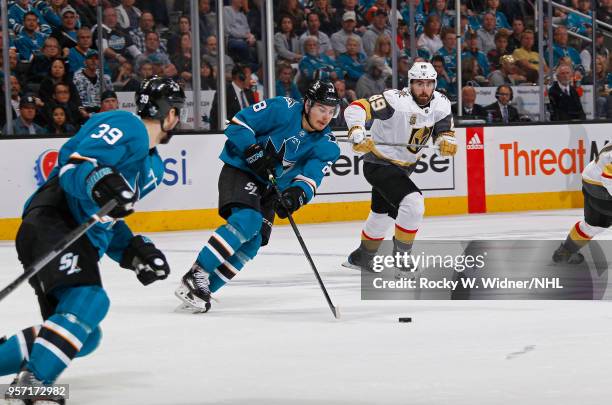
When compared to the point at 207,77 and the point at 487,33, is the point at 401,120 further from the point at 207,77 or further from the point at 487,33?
the point at 487,33

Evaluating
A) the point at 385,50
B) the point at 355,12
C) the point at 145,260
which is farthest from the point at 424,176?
the point at 145,260

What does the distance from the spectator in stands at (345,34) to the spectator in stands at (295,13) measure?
433 mm

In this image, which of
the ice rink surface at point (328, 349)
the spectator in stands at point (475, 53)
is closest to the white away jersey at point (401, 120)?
the ice rink surface at point (328, 349)

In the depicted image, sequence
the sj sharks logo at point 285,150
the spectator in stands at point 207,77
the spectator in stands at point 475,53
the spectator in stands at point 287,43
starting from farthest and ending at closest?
the spectator in stands at point 475,53 → the spectator in stands at point 287,43 → the spectator in stands at point 207,77 → the sj sharks logo at point 285,150

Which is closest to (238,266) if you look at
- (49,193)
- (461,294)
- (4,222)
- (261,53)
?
(461,294)

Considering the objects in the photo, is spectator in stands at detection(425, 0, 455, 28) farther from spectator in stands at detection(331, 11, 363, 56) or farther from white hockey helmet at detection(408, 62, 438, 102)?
white hockey helmet at detection(408, 62, 438, 102)

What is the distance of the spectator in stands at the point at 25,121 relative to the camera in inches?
398

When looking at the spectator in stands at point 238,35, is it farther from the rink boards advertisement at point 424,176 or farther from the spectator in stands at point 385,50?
the spectator in stands at point 385,50

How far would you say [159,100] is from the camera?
156 inches

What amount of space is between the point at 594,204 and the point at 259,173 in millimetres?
2372

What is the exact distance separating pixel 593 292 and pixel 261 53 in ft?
17.8

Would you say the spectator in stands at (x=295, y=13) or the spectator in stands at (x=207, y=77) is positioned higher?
the spectator in stands at (x=295, y=13)

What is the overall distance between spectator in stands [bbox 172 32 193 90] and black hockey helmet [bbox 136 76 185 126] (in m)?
6.71

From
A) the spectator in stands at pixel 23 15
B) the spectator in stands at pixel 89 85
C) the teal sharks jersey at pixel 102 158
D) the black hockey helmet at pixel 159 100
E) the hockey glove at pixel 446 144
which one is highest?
the spectator in stands at pixel 23 15
